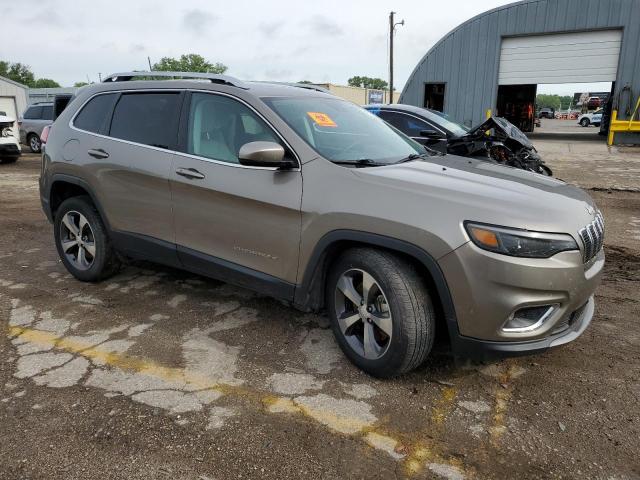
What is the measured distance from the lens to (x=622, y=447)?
243 centimetres

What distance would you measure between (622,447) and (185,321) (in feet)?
9.37

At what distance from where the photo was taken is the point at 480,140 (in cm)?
734

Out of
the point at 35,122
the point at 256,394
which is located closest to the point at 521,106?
the point at 35,122

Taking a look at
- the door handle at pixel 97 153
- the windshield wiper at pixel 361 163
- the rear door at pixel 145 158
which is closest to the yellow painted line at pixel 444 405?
the windshield wiper at pixel 361 163

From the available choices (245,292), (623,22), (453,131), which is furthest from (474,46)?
(245,292)

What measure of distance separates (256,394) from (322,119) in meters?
1.90

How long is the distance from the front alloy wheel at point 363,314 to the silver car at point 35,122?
56.4ft

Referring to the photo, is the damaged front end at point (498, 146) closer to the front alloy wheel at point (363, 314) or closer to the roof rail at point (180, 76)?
the roof rail at point (180, 76)

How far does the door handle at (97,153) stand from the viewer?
13.6ft

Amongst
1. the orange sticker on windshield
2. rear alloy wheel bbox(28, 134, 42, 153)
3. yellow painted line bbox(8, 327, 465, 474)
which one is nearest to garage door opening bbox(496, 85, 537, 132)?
rear alloy wheel bbox(28, 134, 42, 153)

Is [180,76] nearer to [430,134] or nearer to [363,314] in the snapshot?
[363,314]

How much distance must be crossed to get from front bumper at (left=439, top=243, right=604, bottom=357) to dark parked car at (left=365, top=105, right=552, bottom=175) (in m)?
4.44

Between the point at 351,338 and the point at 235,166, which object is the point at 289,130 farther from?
the point at 351,338

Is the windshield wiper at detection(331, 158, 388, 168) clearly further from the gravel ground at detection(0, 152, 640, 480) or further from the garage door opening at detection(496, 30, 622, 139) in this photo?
the garage door opening at detection(496, 30, 622, 139)
